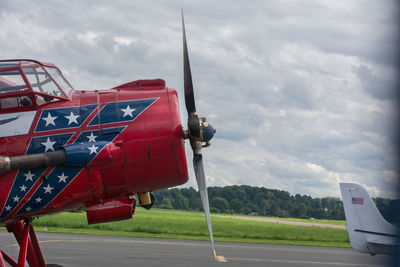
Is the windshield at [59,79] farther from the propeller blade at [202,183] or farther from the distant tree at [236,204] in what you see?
the distant tree at [236,204]

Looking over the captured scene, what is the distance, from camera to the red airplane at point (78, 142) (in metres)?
7.15

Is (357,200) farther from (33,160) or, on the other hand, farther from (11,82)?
(11,82)


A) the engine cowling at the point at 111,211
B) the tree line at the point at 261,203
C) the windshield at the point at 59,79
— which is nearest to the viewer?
the windshield at the point at 59,79

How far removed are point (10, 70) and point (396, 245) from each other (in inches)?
236

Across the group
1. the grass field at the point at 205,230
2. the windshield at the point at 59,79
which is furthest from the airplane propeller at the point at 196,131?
the grass field at the point at 205,230

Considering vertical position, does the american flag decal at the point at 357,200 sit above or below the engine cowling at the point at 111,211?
below

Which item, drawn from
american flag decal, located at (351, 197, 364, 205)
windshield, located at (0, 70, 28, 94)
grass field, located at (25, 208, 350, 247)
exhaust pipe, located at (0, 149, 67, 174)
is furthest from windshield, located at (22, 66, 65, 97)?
grass field, located at (25, 208, 350, 247)

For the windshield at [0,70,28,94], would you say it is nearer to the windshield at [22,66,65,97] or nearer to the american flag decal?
the windshield at [22,66,65,97]

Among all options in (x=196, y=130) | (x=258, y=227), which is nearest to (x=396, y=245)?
(x=196, y=130)

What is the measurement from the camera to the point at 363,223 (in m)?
19.5

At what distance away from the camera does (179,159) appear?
749 centimetres

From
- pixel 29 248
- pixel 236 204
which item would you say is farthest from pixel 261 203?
pixel 29 248

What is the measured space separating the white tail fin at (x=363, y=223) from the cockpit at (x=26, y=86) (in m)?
15.0

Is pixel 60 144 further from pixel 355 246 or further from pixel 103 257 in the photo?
pixel 355 246
